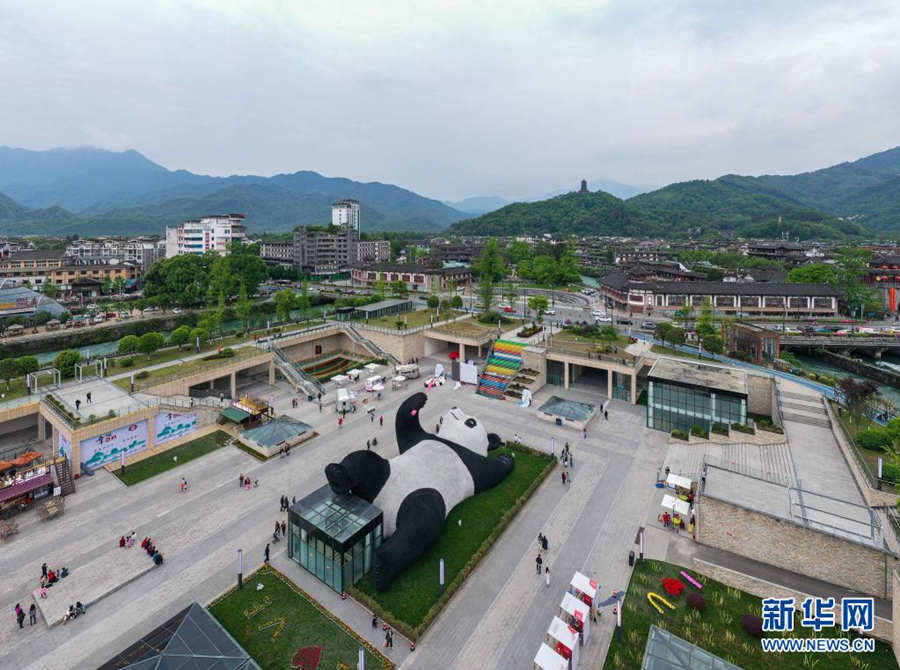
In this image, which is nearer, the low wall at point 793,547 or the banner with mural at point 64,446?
the low wall at point 793,547

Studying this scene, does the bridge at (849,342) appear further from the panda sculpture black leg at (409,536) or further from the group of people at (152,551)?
the group of people at (152,551)

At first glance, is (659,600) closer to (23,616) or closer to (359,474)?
(359,474)

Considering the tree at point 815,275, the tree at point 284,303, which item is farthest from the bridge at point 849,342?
the tree at point 284,303

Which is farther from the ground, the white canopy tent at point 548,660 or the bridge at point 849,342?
the bridge at point 849,342

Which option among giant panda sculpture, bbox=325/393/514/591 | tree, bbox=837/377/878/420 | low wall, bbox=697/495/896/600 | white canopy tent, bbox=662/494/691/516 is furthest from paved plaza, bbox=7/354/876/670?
tree, bbox=837/377/878/420

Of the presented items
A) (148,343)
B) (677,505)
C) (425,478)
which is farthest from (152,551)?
(148,343)

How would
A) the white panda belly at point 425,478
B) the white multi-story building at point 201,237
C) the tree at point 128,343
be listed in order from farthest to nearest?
the white multi-story building at point 201,237 → the tree at point 128,343 → the white panda belly at point 425,478

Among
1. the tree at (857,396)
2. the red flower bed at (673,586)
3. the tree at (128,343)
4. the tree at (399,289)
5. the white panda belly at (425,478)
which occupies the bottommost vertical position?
the red flower bed at (673,586)

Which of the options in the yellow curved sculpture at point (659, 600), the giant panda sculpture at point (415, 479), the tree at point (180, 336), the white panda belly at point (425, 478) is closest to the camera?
the yellow curved sculpture at point (659, 600)
